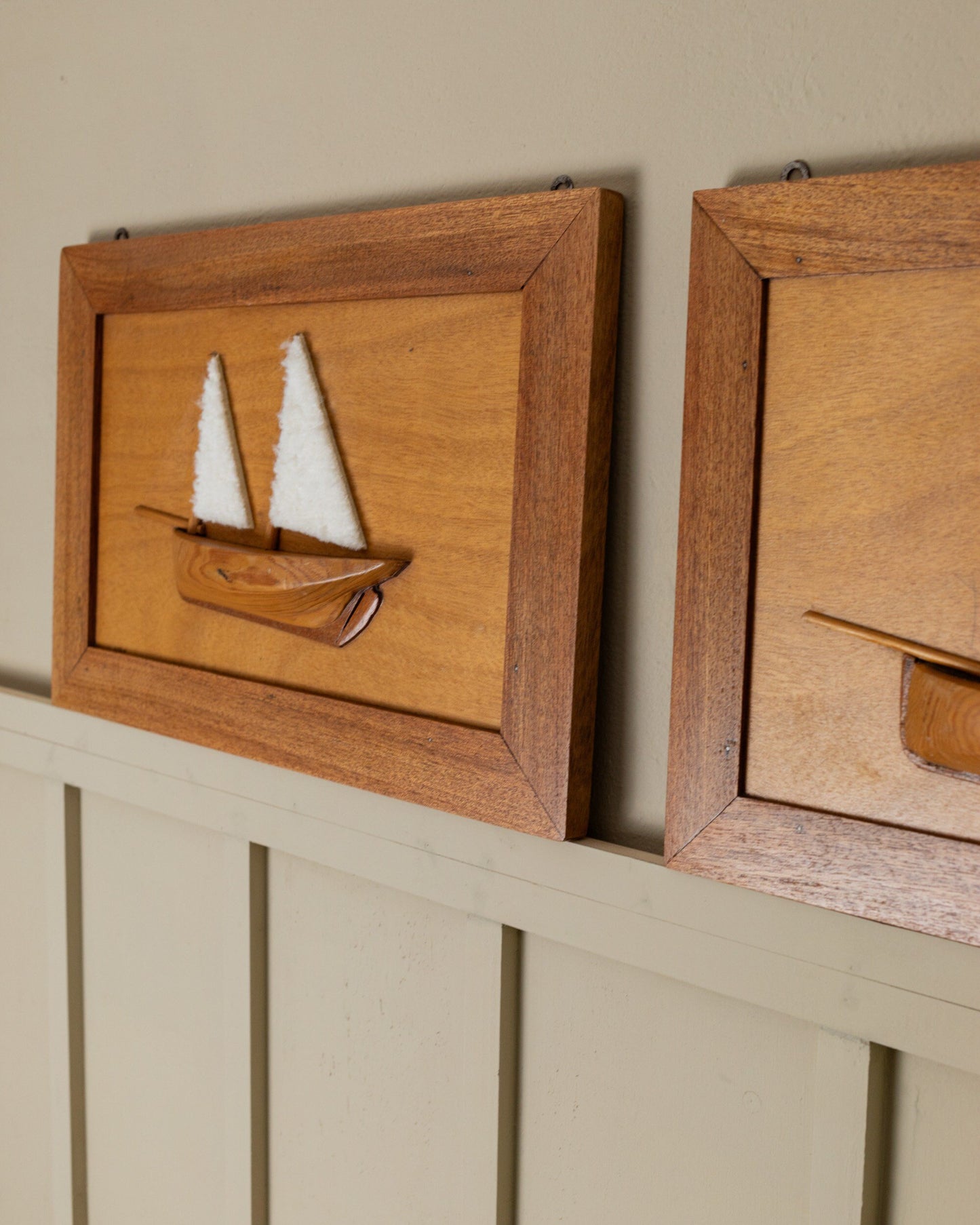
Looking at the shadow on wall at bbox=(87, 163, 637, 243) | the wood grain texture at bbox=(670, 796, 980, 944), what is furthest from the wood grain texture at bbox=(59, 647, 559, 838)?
the shadow on wall at bbox=(87, 163, 637, 243)

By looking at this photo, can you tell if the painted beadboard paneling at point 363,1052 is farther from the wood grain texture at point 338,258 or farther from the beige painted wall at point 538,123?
the wood grain texture at point 338,258

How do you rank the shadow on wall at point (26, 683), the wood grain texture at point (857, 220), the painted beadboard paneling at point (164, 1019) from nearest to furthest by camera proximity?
the wood grain texture at point (857, 220), the painted beadboard paneling at point (164, 1019), the shadow on wall at point (26, 683)

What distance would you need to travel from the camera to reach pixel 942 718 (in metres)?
0.48

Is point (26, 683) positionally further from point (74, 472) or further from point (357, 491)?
point (357, 491)

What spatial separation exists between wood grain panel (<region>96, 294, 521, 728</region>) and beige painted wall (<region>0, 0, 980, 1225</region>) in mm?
76

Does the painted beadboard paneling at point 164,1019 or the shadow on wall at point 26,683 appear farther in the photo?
the shadow on wall at point 26,683

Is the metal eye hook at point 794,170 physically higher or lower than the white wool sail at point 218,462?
higher

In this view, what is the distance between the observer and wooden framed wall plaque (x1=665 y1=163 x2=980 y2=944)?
0.48 meters

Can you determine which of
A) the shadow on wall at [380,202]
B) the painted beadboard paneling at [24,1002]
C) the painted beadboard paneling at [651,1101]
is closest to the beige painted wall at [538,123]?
the shadow on wall at [380,202]

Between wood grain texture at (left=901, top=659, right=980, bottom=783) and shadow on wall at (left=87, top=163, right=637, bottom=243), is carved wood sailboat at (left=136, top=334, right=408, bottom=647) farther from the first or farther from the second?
wood grain texture at (left=901, top=659, right=980, bottom=783)

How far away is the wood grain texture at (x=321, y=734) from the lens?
0.64 m

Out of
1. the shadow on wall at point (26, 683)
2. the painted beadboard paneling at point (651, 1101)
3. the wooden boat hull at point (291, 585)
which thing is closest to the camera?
the painted beadboard paneling at point (651, 1101)

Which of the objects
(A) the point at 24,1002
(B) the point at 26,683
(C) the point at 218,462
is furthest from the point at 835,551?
(A) the point at 24,1002

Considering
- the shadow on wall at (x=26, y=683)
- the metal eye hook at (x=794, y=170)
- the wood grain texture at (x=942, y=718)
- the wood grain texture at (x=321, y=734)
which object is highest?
the metal eye hook at (x=794, y=170)
